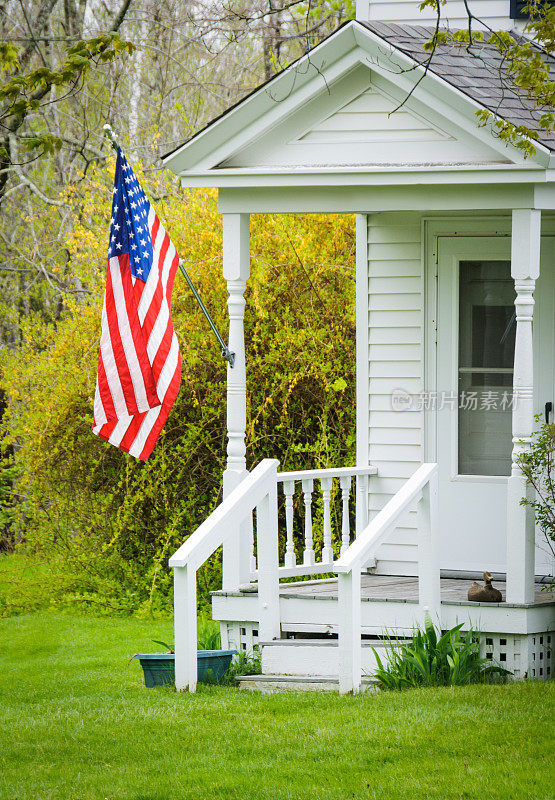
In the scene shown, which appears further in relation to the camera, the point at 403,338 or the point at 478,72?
the point at 403,338

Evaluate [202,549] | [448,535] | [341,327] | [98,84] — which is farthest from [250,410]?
[98,84]

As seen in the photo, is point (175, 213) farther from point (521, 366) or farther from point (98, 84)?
point (98, 84)

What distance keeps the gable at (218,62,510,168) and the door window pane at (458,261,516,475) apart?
50.0 inches

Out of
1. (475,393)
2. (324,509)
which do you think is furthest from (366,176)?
(324,509)

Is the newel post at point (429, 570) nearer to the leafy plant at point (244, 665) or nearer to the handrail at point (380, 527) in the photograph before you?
the handrail at point (380, 527)

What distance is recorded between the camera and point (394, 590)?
8469mm

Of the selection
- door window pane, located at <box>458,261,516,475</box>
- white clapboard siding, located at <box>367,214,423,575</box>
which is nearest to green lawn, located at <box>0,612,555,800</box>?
door window pane, located at <box>458,261,516,475</box>

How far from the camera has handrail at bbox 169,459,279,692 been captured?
729cm

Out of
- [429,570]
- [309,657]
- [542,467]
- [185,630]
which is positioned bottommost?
[309,657]

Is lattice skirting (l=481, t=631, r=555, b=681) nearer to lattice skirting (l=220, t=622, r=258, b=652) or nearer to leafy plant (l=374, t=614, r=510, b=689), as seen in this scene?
leafy plant (l=374, t=614, r=510, b=689)

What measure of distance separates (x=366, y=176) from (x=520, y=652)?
320cm

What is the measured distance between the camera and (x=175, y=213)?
12.9 m

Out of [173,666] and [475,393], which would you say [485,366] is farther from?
[173,666]

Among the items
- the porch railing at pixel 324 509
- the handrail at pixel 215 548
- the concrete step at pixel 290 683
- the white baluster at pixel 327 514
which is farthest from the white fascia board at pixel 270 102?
the concrete step at pixel 290 683
